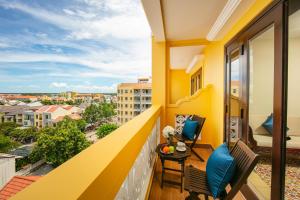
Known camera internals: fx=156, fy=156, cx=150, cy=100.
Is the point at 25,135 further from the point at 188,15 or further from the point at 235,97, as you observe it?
the point at 235,97

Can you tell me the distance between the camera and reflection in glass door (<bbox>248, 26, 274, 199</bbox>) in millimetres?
1734

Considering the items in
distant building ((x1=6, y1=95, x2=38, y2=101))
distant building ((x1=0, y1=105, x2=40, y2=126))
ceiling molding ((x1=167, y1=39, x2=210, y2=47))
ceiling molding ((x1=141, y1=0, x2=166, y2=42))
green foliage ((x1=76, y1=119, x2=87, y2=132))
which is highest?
ceiling molding ((x1=167, y1=39, x2=210, y2=47))

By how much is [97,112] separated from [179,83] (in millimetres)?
6349

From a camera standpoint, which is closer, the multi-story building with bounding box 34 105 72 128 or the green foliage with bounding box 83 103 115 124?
the multi-story building with bounding box 34 105 72 128

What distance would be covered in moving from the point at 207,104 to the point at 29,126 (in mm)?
3302

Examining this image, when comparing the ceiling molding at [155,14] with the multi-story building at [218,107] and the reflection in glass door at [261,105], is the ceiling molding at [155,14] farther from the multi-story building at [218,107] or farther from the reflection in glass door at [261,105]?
the reflection in glass door at [261,105]

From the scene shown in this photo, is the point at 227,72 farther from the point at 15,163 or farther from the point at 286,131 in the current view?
the point at 15,163

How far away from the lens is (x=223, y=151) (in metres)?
1.52

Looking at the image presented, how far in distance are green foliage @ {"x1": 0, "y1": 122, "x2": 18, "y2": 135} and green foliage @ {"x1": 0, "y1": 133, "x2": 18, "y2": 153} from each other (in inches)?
1.2

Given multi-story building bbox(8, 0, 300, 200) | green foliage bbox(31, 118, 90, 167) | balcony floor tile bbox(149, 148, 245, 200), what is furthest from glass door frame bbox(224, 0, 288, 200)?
green foliage bbox(31, 118, 90, 167)

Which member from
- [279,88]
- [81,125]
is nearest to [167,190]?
[81,125]

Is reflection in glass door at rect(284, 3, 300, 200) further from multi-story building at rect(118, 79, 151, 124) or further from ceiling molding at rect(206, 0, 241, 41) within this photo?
multi-story building at rect(118, 79, 151, 124)

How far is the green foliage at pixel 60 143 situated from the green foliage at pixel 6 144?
0.21 m

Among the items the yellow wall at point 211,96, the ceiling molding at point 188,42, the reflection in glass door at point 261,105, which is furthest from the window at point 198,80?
the reflection in glass door at point 261,105
